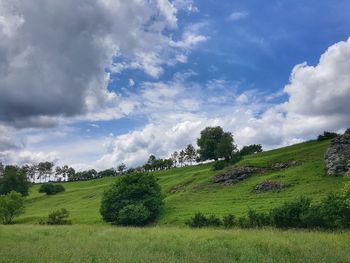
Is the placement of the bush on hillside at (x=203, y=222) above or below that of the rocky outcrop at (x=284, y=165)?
below

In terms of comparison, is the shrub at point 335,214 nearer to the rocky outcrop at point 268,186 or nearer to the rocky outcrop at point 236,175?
the rocky outcrop at point 268,186

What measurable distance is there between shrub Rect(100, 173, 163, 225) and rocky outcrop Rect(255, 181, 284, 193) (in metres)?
17.9

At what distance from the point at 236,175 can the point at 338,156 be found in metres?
21.5

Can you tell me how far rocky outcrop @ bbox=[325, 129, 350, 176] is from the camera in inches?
2817

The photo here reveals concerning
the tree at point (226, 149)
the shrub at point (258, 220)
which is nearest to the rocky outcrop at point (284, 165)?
the tree at point (226, 149)

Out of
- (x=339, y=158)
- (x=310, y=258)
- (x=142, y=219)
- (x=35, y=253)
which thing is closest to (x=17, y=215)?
(x=142, y=219)

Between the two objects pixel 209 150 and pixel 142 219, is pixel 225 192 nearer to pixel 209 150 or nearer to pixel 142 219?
pixel 142 219

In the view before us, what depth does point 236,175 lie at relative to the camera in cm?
8631

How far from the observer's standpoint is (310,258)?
16312mm

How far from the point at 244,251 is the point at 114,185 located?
5562 centimetres

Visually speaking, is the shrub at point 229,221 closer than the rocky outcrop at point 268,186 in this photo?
Yes

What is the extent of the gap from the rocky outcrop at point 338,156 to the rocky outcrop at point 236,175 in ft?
54.2

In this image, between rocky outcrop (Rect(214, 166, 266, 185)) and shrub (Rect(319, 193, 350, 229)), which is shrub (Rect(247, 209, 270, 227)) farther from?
rocky outcrop (Rect(214, 166, 266, 185))

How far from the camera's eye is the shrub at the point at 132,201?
64.5m
